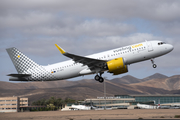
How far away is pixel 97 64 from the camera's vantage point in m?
42.8

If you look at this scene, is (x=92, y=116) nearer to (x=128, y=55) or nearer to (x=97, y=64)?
(x=97, y=64)

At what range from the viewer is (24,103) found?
463 feet

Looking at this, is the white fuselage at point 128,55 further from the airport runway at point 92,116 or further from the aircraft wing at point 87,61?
the airport runway at point 92,116

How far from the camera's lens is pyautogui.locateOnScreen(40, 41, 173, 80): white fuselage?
4144cm

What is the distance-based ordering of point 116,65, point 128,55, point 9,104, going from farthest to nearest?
point 9,104
point 128,55
point 116,65

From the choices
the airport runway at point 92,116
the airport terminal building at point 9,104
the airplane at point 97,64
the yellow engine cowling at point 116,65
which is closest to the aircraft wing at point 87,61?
the airplane at point 97,64

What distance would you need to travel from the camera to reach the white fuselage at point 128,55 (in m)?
41.4

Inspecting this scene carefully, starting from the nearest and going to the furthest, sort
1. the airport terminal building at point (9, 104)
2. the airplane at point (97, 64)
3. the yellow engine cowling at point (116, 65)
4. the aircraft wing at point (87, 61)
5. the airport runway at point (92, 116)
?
the aircraft wing at point (87, 61)
the yellow engine cowling at point (116, 65)
the airplane at point (97, 64)
the airport runway at point (92, 116)
the airport terminal building at point (9, 104)

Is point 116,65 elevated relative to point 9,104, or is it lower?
elevated

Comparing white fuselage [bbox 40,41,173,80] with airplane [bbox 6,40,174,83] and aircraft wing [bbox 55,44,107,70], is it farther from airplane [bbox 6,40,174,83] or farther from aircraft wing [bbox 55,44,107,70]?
aircraft wing [bbox 55,44,107,70]

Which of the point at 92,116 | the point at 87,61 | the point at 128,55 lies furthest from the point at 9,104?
the point at 128,55

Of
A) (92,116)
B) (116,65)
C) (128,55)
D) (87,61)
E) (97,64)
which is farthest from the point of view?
(92,116)

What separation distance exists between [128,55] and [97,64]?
525 cm

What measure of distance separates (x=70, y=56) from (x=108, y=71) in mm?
6760
